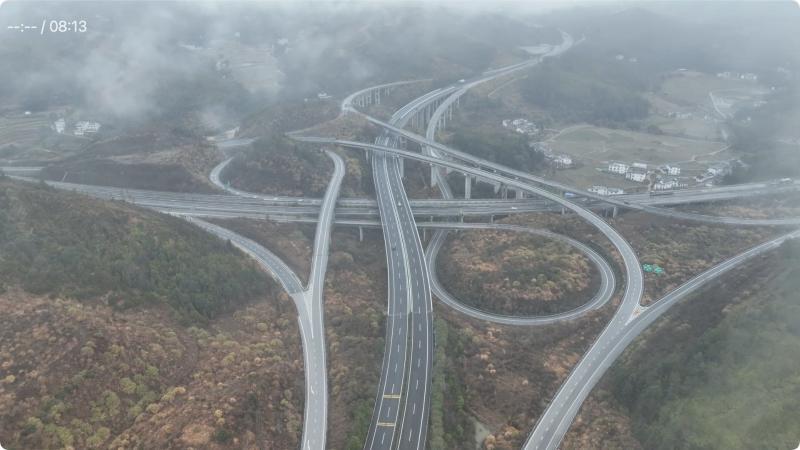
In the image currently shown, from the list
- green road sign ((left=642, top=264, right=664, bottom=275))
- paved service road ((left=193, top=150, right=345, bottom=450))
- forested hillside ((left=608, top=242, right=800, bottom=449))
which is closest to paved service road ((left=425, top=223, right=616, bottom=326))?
green road sign ((left=642, top=264, right=664, bottom=275))

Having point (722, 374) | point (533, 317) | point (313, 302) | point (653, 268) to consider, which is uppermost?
point (313, 302)

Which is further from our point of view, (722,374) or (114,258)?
(114,258)

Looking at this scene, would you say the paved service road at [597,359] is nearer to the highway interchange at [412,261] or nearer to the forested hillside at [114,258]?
the highway interchange at [412,261]

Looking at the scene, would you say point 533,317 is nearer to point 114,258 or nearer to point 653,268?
point 653,268

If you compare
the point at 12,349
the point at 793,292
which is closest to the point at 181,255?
the point at 12,349

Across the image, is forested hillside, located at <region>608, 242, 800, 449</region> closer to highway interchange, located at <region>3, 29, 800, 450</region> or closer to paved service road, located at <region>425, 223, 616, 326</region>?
highway interchange, located at <region>3, 29, 800, 450</region>

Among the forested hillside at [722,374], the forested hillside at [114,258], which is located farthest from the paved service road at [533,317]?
the forested hillside at [114,258]

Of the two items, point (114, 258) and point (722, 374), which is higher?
point (114, 258)

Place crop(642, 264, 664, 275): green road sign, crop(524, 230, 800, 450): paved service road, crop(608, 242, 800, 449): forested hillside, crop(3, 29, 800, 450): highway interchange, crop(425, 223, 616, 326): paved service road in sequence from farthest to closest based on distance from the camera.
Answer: crop(642, 264, 664, 275): green road sign
crop(425, 223, 616, 326): paved service road
crop(3, 29, 800, 450): highway interchange
crop(524, 230, 800, 450): paved service road
crop(608, 242, 800, 449): forested hillside

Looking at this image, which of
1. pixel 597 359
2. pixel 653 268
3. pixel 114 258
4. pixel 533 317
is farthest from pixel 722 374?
pixel 114 258
